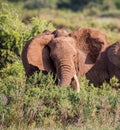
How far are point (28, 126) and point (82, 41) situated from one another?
4255 mm

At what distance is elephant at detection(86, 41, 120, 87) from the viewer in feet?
45.5

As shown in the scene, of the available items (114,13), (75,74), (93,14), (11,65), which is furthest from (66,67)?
(93,14)

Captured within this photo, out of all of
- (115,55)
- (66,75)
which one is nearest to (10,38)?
(115,55)

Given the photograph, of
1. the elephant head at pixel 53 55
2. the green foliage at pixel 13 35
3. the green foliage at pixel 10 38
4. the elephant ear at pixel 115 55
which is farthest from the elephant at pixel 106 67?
the green foliage at pixel 10 38

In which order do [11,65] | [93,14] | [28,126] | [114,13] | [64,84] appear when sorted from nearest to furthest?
1. [28,126]
2. [64,84]
3. [11,65]
4. [114,13]
5. [93,14]

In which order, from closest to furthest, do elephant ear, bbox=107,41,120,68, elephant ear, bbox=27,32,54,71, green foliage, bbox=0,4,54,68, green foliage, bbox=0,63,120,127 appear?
green foliage, bbox=0,63,120,127, elephant ear, bbox=27,32,54,71, elephant ear, bbox=107,41,120,68, green foliage, bbox=0,4,54,68

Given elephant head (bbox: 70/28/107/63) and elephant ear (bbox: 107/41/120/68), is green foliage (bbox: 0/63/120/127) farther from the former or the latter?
elephant head (bbox: 70/28/107/63)

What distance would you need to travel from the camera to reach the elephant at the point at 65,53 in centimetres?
1271

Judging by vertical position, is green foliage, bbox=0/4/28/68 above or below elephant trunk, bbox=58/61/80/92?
below

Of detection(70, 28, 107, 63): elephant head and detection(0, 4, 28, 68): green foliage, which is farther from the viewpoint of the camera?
detection(0, 4, 28, 68): green foliage

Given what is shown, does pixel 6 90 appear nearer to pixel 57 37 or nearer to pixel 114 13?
pixel 57 37

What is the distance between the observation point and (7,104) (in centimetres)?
1041

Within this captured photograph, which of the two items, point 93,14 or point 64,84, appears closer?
point 64,84

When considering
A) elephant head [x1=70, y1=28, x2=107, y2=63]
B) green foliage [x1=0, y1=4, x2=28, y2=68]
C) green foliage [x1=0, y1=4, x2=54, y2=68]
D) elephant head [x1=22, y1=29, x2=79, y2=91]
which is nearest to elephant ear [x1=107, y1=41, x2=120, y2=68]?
elephant head [x1=70, y1=28, x2=107, y2=63]
